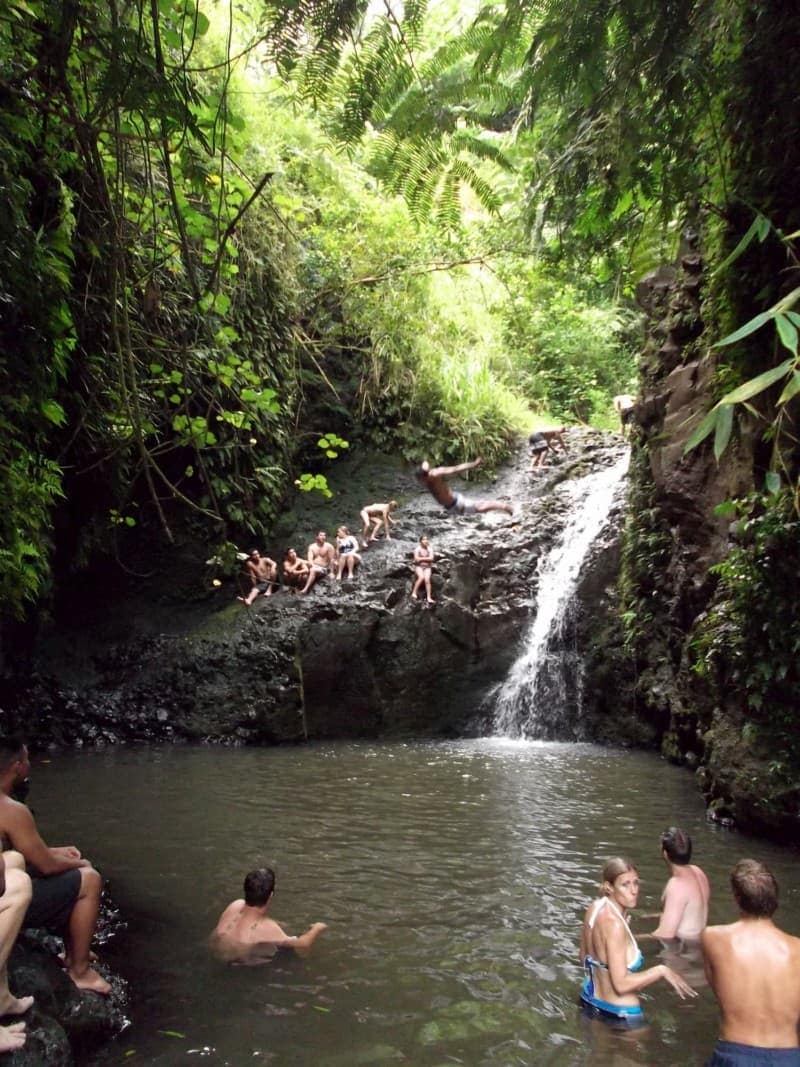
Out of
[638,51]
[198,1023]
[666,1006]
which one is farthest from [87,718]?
[638,51]

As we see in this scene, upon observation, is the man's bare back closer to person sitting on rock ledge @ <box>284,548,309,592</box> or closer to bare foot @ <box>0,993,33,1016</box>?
bare foot @ <box>0,993,33,1016</box>

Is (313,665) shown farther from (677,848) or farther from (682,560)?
(677,848)

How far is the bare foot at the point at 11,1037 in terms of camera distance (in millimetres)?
2875

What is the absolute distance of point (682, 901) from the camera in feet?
14.8

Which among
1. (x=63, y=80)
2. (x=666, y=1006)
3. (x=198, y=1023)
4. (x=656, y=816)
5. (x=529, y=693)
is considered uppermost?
(x=63, y=80)

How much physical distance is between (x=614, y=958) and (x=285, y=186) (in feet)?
47.7

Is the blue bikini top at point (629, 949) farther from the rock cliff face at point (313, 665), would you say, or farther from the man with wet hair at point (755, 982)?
the rock cliff face at point (313, 665)

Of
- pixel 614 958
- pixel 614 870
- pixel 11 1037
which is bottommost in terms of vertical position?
pixel 11 1037

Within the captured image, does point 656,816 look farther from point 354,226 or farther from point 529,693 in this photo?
point 354,226

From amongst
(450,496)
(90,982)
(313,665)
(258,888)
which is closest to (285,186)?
(450,496)

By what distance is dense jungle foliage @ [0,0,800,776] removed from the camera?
11.3 feet

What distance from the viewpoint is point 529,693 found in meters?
12.1

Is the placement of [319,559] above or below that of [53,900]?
above

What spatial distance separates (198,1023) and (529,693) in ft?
29.6
